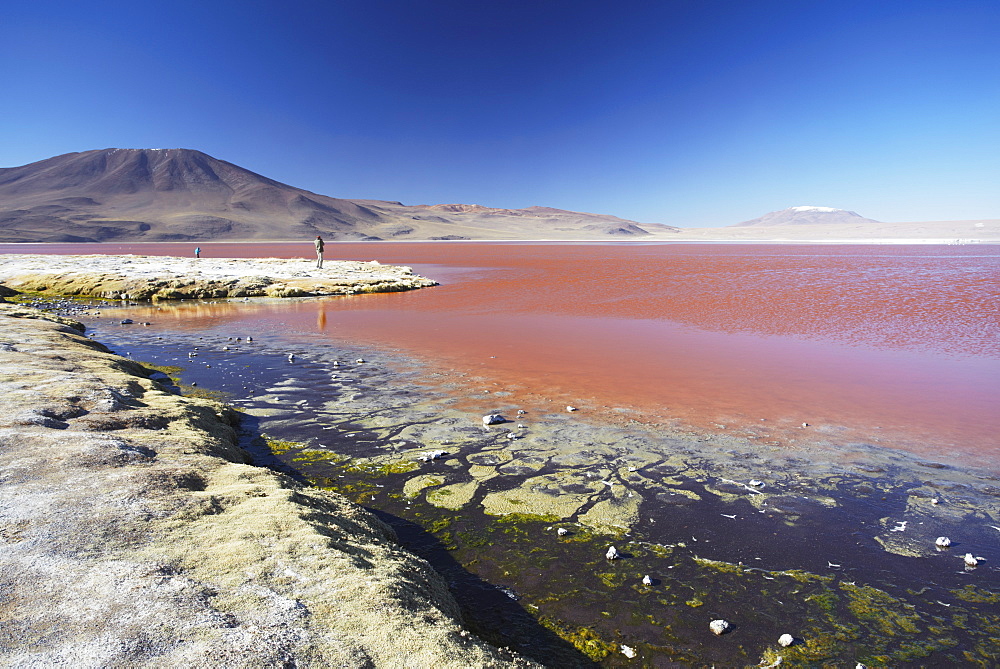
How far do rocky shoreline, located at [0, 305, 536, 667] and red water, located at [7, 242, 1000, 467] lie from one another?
5.11 meters

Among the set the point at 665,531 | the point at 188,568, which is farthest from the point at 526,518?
the point at 188,568

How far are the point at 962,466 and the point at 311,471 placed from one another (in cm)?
798

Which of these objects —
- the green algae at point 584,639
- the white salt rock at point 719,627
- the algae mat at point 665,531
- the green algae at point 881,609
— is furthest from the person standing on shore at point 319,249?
the green algae at point 881,609

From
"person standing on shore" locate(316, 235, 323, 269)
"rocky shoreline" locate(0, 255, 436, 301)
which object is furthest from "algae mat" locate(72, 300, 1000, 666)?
"person standing on shore" locate(316, 235, 323, 269)

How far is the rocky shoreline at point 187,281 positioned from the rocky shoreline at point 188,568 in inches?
844

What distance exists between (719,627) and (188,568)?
3.54m

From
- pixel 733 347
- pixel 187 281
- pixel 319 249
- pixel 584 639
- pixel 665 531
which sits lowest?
pixel 584 639

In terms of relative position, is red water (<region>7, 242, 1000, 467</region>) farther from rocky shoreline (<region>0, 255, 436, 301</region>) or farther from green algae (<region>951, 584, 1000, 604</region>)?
green algae (<region>951, 584, 1000, 604</region>)

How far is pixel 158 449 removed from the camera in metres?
5.02

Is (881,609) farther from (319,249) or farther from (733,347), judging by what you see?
(319,249)

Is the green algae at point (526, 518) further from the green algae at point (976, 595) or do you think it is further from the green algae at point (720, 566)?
the green algae at point (976, 595)

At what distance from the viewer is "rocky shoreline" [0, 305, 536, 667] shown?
2412 millimetres

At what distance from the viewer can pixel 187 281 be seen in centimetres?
2564

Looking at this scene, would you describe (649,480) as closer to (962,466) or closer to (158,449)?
(962,466)
